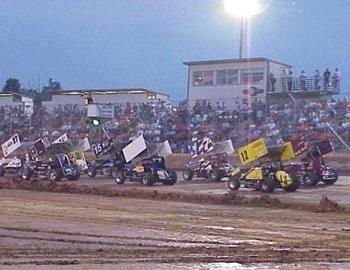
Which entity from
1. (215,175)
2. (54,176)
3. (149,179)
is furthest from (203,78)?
(149,179)

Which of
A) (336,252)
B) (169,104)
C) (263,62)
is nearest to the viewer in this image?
(336,252)

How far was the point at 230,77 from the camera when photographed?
169 ft

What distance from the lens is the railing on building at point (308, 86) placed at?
4366 cm

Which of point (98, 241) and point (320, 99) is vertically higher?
point (320, 99)

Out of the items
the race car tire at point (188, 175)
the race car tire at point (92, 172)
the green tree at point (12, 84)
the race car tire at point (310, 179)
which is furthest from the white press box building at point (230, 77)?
the green tree at point (12, 84)

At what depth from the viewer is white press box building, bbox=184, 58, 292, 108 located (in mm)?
49531

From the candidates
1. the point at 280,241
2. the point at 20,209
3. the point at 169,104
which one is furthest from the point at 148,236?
the point at 169,104

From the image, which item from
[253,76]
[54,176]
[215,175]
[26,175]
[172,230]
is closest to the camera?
[172,230]

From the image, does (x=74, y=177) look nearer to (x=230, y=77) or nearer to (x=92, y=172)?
(x=92, y=172)

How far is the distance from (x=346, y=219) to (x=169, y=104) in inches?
1096

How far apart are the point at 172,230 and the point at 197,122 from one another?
2717 cm

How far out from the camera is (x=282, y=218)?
56.5 feet

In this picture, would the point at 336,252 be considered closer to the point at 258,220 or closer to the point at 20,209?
the point at 258,220

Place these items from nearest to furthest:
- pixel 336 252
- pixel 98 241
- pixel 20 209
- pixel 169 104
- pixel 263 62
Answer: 1. pixel 336 252
2. pixel 98 241
3. pixel 20 209
4. pixel 169 104
5. pixel 263 62
